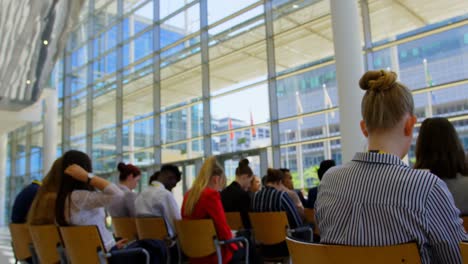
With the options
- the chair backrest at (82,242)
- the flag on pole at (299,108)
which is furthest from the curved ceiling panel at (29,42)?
the chair backrest at (82,242)

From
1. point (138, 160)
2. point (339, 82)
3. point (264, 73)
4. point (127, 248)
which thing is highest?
point (264, 73)

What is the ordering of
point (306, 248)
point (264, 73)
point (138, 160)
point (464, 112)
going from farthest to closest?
point (138, 160) → point (264, 73) → point (464, 112) → point (306, 248)

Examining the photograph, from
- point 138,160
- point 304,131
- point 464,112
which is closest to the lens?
point 464,112

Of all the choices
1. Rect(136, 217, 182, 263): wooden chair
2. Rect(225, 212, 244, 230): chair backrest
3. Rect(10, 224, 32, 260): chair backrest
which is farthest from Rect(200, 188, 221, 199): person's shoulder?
Rect(10, 224, 32, 260): chair backrest

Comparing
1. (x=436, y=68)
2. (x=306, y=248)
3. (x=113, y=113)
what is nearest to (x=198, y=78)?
(x=113, y=113)

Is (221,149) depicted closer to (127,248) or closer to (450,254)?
(127,248)

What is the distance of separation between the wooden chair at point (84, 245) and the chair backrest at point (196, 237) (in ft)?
2.38

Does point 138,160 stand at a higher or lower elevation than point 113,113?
lower

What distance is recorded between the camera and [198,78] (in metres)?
10.0

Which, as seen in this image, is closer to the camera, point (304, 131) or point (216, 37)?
point (304, 131)

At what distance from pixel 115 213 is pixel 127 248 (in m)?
2.06

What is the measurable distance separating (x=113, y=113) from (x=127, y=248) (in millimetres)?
10695

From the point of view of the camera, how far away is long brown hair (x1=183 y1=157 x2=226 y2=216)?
320 centimetres

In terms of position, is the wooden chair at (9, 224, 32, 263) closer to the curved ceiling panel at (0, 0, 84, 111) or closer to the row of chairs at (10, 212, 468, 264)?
the row of chairs at (10, 212, 468, 264)
